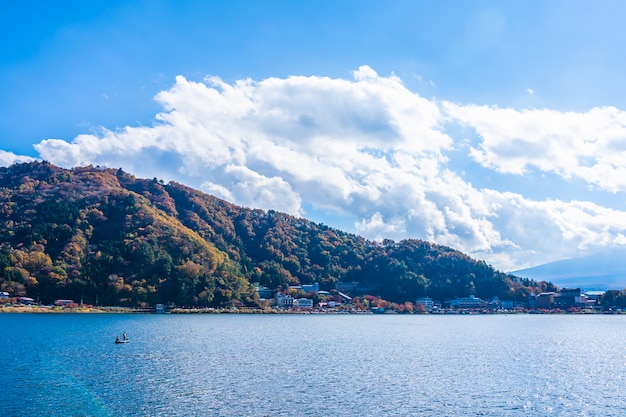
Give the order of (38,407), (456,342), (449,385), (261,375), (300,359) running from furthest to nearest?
(456,342) < (300,359) < (261,375) < (449,385) < (38,407)

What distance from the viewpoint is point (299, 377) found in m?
41.8

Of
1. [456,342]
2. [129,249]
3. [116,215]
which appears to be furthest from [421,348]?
[116,215]

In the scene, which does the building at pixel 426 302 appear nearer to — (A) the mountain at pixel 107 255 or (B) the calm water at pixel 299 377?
(A) the mountain at pixel 107 255

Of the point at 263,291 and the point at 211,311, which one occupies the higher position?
the point at 263,291

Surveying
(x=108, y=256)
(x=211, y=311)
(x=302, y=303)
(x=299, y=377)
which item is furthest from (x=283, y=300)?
(x=299, y=377)

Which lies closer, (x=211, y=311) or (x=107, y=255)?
(x=211, y=311)

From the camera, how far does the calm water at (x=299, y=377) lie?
3216 cm

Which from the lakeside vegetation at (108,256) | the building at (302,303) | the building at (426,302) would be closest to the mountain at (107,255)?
the lakeside vegetation at (108,256)

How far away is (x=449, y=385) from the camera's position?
39812 mm

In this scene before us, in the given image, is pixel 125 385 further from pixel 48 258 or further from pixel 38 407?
pixel 48 258

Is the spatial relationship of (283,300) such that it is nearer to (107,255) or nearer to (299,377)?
(107,255)

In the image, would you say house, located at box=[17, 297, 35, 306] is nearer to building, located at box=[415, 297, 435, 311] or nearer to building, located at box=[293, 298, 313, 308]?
building, located at box=[293, 298, 313, 308]

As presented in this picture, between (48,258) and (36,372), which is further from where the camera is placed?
(48,258)

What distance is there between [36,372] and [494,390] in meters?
33.8
